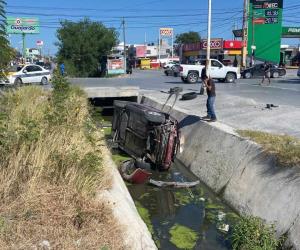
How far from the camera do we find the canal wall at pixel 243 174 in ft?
27.8

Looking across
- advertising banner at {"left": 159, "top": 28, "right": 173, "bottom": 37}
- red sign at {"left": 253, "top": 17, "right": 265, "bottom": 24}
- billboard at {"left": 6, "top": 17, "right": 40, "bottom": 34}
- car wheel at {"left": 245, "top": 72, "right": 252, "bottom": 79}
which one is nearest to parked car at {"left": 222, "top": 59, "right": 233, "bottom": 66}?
red sign at {"left": 253, "top": 17, "right": 265, "bottom": 24}

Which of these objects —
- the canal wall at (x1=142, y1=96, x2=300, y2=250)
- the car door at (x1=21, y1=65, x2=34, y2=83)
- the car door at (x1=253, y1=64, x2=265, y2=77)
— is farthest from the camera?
the car door at (x1=253, y1=64, x2=265, y2=77)

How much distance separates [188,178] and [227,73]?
2539 cm

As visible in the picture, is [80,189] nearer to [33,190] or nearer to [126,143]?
[33,190]

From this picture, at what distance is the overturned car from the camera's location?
13.1 m

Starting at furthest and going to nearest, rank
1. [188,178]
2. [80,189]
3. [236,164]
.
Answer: [188,178], [236,164], [80,189]

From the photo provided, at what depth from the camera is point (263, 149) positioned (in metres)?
10.9

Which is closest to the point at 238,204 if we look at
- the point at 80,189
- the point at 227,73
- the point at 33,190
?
the point at 80,189

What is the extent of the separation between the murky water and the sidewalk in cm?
288

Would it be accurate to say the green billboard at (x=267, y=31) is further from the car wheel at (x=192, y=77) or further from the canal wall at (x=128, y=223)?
the canal wall at (x=128, y=223)

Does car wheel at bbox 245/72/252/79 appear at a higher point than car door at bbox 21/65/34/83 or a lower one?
lower

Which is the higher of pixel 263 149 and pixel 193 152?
pixel 263 149

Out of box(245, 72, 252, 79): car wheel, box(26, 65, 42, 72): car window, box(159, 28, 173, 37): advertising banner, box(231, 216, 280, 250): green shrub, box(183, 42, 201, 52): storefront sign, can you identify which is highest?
box(159, 28, 173, 37): advertising banner

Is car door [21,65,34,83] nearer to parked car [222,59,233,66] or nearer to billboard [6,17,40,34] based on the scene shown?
parked car [222,59,233,66]
